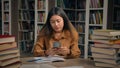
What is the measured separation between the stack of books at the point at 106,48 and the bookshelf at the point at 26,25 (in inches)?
198

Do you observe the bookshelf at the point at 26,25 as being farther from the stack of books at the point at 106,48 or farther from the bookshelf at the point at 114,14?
the stack of books at the point at 106,48

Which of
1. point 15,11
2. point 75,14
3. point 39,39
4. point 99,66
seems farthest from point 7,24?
point 99,66

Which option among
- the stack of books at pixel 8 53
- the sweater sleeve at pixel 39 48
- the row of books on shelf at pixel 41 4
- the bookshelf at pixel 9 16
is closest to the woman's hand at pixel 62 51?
the sweater sleeve at pixel 39 48

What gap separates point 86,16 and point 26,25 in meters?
2.40

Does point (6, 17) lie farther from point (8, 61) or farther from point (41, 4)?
point (8, 61)

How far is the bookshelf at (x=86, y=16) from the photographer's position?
4695 mm

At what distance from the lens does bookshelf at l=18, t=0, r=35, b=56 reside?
6.50 meters

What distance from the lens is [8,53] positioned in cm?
141

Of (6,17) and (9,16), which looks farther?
(6,17)

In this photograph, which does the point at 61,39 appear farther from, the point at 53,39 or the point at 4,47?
the point at 4,47

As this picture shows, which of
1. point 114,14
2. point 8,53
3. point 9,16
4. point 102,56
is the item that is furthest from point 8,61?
point 9,16

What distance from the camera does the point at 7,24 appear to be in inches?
257

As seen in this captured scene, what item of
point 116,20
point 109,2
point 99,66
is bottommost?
point 99,66

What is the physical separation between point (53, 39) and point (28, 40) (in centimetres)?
435
